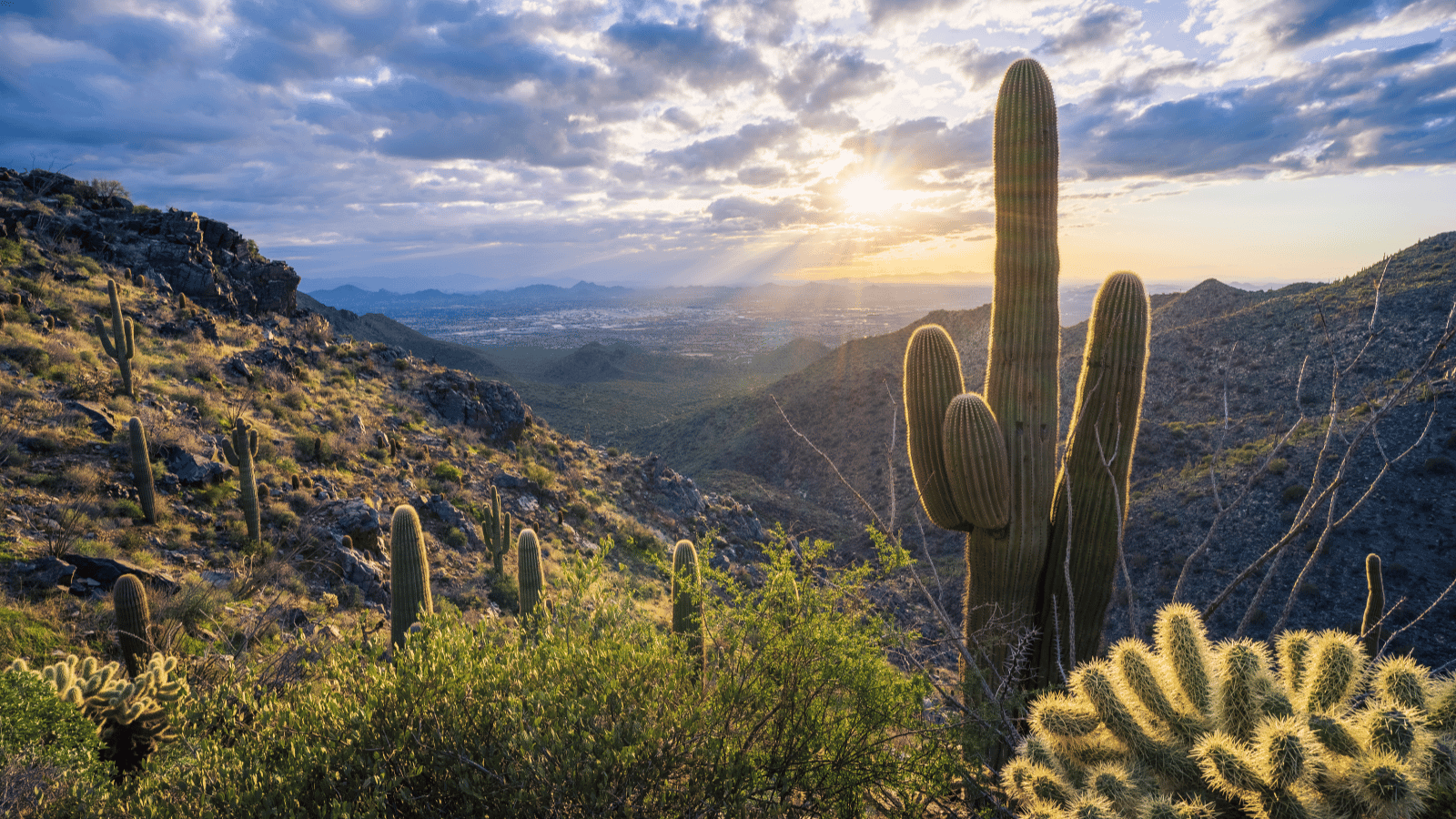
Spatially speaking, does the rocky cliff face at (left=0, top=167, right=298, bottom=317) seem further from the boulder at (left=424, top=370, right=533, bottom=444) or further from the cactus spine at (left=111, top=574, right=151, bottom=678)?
the cactus spine at (left=111, top=574, right=151, bottom=678)

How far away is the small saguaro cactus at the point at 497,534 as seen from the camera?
1447 centimetres

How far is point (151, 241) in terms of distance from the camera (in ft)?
81.9

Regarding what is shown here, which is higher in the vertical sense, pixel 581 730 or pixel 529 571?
pixel 581 730

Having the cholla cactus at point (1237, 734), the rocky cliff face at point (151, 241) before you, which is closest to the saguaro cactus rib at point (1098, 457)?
the cholla cactus at point (1237, 734)

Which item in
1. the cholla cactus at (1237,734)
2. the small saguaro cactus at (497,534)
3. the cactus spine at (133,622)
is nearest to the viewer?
the cholla cactus at (1237,734)

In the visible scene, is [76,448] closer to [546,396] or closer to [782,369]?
[546,396]

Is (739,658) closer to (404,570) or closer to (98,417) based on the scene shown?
(404,570)

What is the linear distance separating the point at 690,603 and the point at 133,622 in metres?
6.18

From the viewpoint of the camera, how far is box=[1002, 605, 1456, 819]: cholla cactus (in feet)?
7.83

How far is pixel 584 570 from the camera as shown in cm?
503

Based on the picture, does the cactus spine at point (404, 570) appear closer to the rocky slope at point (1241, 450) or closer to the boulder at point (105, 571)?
the boulder at point (105, 571)

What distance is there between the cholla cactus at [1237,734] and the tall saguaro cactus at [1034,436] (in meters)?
2.44

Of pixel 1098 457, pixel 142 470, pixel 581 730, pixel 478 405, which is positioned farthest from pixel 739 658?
pixel 478 405

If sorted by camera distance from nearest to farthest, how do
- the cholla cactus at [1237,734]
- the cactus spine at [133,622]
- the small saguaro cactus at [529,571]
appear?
the cholla cactus at [1237,734]
the cactus spine at [133,622]
the small saguaro cactus at [529,571]
